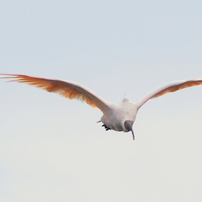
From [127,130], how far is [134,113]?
59cm

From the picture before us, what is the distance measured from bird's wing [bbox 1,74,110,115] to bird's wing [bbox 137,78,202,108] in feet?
4.00

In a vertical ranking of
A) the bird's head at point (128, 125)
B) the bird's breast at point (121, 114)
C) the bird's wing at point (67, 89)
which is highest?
the bird's wing at point (67, 89)

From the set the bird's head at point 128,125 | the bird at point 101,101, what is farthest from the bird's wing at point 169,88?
the bird's head at point 128,125

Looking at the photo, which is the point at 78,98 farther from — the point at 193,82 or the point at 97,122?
the point at 193,82

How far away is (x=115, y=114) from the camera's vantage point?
19.6 m

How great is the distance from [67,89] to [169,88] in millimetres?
3676

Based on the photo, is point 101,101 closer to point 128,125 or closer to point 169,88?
point 128,125

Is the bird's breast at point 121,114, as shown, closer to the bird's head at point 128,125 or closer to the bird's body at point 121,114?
the bird's body at point 121,114

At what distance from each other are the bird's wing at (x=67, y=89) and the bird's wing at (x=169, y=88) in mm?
1219

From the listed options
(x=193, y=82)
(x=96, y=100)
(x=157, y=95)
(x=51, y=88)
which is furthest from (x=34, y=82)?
(x=193, y=82)

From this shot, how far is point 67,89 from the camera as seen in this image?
1961 centimetres

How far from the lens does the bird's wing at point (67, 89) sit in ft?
62.6

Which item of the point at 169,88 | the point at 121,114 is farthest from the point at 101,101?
the point at 169,88

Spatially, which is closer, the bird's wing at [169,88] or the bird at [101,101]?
the bird at [101,101]
